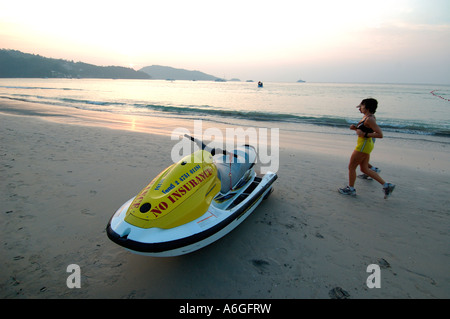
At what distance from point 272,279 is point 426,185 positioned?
16.9 feet

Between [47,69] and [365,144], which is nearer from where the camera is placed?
[365,144]

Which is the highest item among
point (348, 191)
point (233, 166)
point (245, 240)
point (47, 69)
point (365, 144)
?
point (47, 69)

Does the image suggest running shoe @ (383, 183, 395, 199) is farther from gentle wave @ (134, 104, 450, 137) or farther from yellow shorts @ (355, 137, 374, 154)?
gentle wave @ (134, 104, 450, 137)

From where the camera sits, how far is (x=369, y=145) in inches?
177

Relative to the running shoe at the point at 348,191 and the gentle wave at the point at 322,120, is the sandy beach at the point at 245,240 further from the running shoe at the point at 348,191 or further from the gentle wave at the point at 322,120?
the gentle wave at the point at 322,120

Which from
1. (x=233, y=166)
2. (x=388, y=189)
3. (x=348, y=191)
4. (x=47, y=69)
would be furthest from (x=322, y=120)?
(x=47, y=69)

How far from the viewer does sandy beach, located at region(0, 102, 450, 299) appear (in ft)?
8.59

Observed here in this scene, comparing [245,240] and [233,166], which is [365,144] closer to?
[233,166]

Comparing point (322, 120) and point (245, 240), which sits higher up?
point (322, 120)

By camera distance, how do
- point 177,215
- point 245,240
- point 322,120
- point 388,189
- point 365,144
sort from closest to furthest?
point 177,215
point 245,240
point 365,144
point 388,189
point 322,120

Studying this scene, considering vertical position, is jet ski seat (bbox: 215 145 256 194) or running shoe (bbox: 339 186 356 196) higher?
jet ski seat (bbox: 215 145 256 194)

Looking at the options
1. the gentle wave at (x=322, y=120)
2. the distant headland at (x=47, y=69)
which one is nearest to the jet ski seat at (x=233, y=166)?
the gentle wave at (x=322, y=120)

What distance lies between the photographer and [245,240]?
3398mm

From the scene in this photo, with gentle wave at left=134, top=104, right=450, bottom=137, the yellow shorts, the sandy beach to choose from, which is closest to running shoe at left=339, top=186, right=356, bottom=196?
the sandy beach
